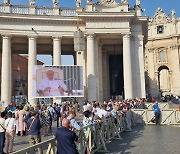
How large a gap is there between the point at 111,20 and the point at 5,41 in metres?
11.6

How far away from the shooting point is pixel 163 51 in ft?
194

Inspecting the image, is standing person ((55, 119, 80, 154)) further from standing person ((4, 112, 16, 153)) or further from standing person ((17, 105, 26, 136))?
standing person ((17, 105, 26, 136))

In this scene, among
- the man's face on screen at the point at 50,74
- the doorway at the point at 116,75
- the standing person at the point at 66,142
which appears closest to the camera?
the standing person at the point at 66,142

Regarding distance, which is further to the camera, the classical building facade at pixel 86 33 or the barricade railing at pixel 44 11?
the barricade railing at pixel 44 11

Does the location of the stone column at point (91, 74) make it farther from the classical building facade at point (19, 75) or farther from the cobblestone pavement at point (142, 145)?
the classical building facade at point (19, 75)

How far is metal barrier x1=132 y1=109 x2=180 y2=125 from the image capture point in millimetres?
17562

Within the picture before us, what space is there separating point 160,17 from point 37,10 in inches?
1668

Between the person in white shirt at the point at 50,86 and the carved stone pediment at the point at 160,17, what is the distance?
46593 mm

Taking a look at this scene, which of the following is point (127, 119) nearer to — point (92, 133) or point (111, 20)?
point (92, 133)

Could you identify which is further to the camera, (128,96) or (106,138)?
(128,96)

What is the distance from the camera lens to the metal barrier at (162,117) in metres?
17.6

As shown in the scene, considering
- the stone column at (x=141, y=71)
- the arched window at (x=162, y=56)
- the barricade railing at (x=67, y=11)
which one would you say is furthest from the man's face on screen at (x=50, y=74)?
the arched window at (x=162, y=56)

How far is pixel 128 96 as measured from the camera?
2595 centimetres

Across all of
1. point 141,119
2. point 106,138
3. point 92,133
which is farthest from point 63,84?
point 92,133
